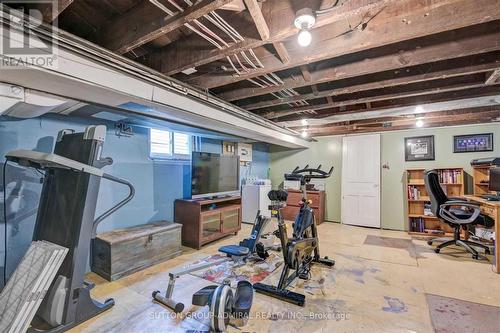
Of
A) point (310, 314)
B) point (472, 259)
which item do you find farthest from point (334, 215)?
point (310, 314)

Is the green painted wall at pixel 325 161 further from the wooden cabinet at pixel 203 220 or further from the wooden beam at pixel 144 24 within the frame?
the wooden beam at pixel 144 24

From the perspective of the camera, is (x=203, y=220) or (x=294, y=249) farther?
(x=203, y=220)

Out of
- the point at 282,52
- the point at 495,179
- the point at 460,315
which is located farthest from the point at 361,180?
the point at 282,52

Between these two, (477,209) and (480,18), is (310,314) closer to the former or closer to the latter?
(480,18)

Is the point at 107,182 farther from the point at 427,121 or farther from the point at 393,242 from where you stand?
the point at 427,121

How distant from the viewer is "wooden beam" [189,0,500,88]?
1.47m

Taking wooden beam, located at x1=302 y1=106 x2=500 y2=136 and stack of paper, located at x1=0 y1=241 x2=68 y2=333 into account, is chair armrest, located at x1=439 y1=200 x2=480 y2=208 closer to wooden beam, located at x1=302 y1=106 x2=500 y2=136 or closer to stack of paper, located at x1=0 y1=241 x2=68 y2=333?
wooden beam, located at x1=302 y1=106 x2=500 y2=136

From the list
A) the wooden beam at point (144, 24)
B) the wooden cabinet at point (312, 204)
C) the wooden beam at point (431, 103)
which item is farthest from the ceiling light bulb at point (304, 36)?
the wooden cabinet at point (312, 204)

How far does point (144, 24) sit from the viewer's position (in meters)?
1.63

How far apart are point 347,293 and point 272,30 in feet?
8.35

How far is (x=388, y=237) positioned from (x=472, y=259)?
1.31 m

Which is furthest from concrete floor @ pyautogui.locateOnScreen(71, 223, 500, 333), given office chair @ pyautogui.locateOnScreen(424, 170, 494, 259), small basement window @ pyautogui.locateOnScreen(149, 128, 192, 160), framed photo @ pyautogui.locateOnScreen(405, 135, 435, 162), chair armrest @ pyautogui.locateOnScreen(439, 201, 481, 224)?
framed photo @ pyautogui.locateOnScreen(405, 135, 435, 162)

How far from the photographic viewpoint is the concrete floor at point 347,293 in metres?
1.90

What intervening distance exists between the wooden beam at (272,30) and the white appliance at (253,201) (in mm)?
3709
